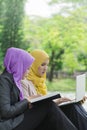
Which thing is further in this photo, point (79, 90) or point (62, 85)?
point (62, 85)

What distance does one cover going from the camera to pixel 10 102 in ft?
6.13

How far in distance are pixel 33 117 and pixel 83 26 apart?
2.69 metres

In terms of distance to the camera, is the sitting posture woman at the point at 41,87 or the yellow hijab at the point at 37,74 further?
the yellow hijab at the point at 37,74

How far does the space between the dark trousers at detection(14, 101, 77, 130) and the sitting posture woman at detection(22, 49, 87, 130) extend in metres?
0.16

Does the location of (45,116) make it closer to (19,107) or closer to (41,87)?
(19,107)

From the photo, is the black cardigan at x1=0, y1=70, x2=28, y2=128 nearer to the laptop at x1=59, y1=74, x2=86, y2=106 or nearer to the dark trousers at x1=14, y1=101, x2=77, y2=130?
the dark trousers at x1=14, y1=101, x2=77, y2=130

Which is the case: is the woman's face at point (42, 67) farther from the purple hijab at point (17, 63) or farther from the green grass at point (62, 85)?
the green grass at point (62, 85)

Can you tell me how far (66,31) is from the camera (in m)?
4.52

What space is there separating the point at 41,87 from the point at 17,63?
0.52 metres

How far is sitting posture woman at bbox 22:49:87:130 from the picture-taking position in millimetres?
2100

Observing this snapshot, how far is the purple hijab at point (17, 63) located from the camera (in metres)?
1.92

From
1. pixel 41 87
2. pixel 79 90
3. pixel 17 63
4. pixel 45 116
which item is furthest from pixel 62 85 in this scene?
pixel 17 63

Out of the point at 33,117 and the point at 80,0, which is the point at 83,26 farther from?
the point at 33,117

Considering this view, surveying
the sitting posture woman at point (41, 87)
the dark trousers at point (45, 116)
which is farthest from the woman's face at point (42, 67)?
the dark trousers at point (45, 116)
